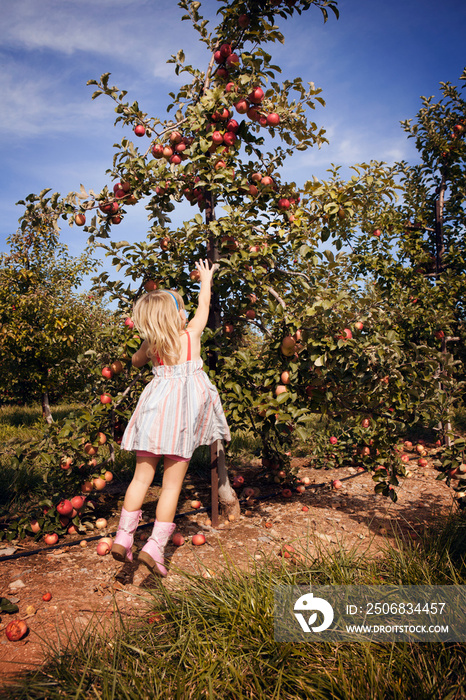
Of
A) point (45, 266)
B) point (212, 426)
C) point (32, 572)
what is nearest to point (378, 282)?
point (212, 426)

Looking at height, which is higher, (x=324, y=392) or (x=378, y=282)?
(x=378, y=282)

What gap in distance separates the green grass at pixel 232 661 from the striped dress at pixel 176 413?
0.75 meters

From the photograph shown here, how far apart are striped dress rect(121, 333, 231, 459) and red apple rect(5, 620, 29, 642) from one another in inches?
38.5

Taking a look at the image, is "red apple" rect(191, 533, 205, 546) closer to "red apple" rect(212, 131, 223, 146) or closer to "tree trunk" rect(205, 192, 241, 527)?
"tree trunk" rect(205, 192, 241, 527)

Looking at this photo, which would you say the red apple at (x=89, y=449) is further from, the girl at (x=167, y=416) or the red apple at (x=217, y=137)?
the red apple at (x=217, y=137)

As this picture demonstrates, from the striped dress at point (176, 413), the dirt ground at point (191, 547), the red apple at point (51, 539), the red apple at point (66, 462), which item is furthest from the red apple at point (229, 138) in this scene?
the red apple at point (51, 539)

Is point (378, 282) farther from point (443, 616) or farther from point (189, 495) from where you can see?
point (443, 616)

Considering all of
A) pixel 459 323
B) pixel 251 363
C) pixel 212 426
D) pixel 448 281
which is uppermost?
pixel 448 281

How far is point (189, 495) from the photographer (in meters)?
4.12

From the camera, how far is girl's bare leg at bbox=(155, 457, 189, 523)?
239 cm

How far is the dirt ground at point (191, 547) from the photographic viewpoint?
219 cm

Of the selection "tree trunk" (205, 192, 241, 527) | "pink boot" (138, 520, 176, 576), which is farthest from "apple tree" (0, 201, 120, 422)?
"pink boot" (138, 520, 176, 576)

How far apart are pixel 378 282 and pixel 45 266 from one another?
745cm

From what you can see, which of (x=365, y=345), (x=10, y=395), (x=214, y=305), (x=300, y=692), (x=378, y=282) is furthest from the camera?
(x=10, y=395)
